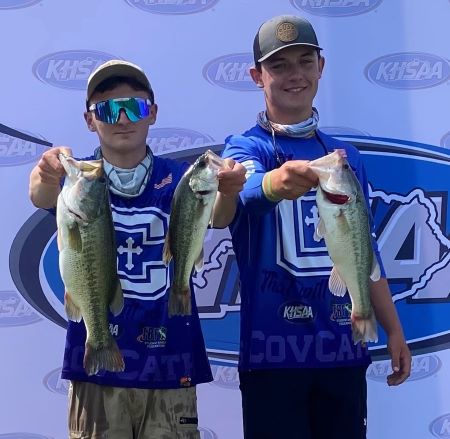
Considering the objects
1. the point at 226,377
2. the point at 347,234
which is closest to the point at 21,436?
the point at 226,377

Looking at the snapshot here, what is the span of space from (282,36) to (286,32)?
19 mm

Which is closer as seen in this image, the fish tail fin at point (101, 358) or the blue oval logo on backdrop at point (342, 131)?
the fish tail fin at point (101, 358)

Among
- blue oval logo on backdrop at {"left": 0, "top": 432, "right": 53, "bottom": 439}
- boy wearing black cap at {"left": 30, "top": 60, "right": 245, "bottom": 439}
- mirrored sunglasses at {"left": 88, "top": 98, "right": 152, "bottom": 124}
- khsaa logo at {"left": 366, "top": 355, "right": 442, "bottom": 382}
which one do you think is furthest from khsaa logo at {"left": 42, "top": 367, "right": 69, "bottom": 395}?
khsaa logo at {"left": 366, "top": 355, "right": 442, "bottom": 382}

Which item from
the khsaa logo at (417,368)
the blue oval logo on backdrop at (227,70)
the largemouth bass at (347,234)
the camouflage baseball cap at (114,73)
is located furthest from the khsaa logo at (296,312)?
the blue oval logo on backdrop at (227,70)

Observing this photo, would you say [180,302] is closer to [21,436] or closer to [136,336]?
[136,336]

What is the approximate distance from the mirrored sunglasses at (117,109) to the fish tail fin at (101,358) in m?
0.71

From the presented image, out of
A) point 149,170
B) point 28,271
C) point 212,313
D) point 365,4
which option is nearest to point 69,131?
point 28,271

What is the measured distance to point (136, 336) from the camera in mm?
2047

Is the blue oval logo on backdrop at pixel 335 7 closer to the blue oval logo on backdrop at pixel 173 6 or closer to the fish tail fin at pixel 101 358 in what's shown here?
the blue oval logo on backdrop at pixel 173 6

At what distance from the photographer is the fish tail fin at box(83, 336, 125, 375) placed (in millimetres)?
1864

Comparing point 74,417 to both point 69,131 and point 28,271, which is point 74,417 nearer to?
point 28,271

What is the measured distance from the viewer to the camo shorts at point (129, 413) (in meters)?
2.03

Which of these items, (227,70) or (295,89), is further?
(227,70)

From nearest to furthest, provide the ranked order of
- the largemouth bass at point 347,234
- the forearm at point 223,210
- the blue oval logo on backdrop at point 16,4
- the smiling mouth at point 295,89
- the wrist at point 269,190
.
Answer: the largemouth bass at point 347,234 < the wrist at point 269,190 < the forearm at point 223,210 < the smiling mouth at point 295,89 < the blue oval logo on backdrop at point 16,4
